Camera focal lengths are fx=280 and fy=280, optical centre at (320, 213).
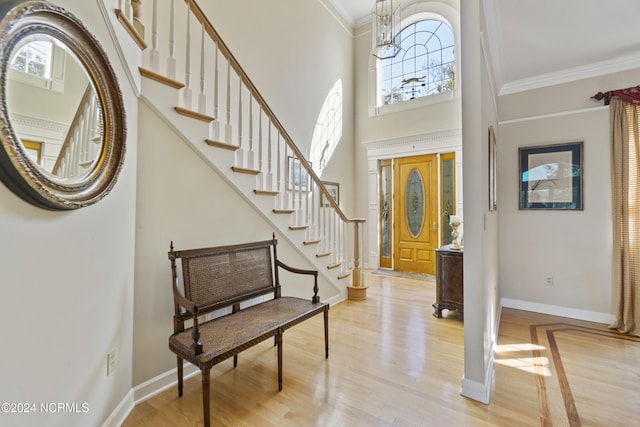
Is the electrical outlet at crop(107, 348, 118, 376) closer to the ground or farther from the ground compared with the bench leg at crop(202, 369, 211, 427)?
farther from the ground

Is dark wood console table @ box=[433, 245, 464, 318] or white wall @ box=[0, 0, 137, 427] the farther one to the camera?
dark wood console table @ box=[433, 245, 464, 318]

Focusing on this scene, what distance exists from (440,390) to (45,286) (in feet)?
7.56

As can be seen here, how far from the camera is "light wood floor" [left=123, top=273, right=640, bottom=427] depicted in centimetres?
170

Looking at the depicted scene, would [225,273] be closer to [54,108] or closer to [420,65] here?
[54,108]

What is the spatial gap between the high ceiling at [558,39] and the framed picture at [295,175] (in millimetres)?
2158

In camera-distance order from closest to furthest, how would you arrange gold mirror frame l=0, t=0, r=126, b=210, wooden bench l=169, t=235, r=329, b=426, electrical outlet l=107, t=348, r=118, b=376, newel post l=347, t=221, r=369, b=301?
gold mirror frame l=0, t=0, r=126, b=210 < electrical outlet l=107, t=348, r=118, b=376 < wooden bench l=169, t=235, r=329, b=426 < newel post l=347, t=221, r=369, b=301

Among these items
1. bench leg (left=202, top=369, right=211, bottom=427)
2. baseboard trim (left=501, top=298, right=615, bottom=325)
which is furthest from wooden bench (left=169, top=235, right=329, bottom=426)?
baseboard trim (left=501, top=298, right=615, bottom=325)

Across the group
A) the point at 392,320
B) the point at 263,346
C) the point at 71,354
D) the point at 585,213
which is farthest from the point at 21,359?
the point at 585,213

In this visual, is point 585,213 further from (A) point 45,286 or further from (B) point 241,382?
(A) point 45,286

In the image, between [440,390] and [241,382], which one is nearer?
[440,390]

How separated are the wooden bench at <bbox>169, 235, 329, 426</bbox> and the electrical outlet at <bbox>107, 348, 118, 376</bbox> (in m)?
0.28

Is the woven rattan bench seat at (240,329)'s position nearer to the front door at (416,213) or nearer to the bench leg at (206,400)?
the bench leg at (206,400)

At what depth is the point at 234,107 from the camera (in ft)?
11.5

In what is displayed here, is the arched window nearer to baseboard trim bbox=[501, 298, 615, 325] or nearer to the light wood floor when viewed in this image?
baseboard trim bbox=[501, 298, 615, 325]
